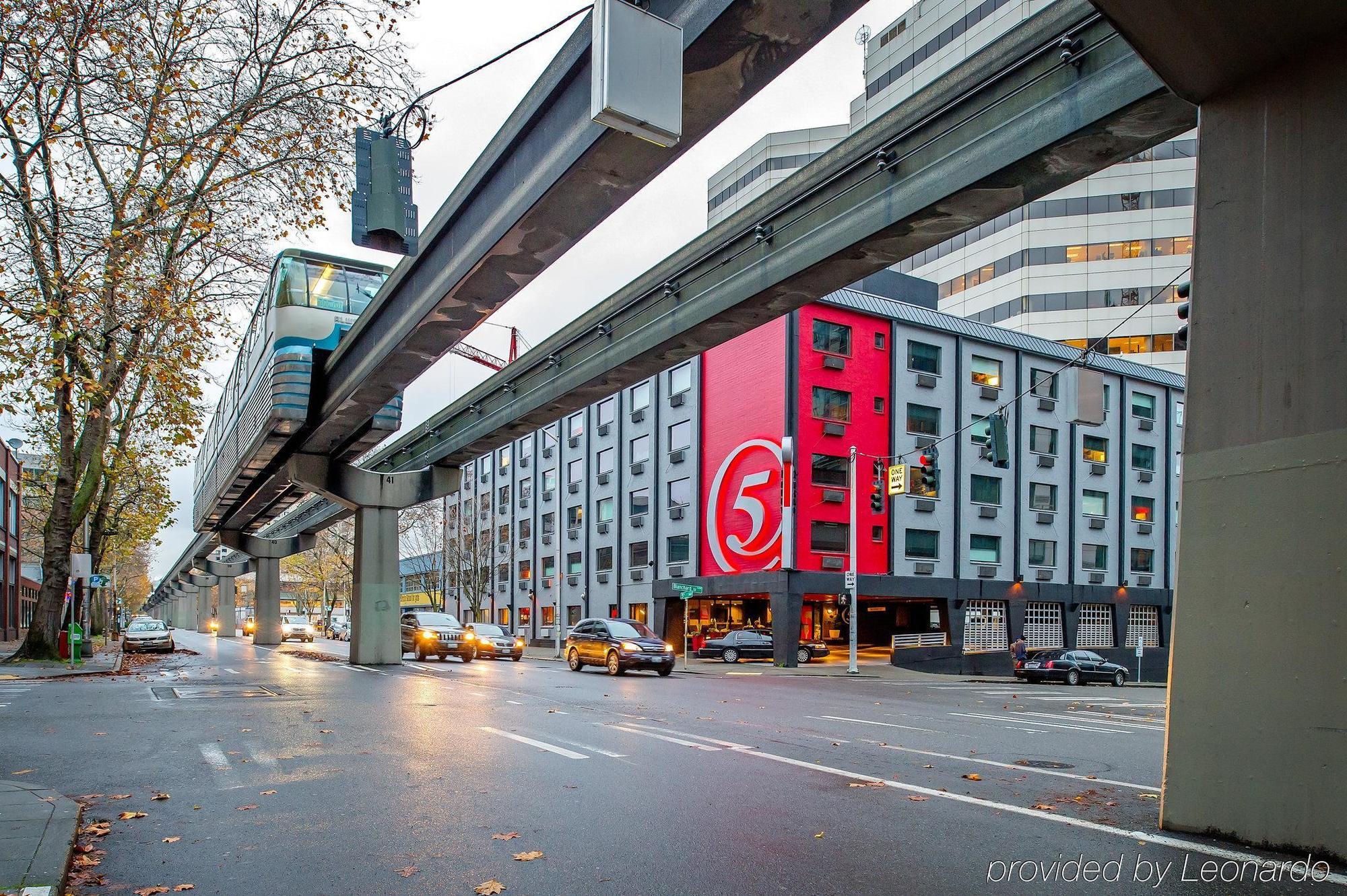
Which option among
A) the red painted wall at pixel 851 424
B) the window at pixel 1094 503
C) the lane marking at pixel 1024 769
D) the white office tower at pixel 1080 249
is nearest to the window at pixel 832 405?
the red painted wall at pixel 851 424

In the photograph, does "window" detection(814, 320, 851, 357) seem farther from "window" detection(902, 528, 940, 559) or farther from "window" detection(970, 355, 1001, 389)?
"window" detection(902, 528, 940, 559)

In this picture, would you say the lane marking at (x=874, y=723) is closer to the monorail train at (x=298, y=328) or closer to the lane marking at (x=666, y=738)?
the lane marking at (x=666, y=738)

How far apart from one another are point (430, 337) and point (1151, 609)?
51002 mm

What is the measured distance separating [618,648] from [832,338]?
21.3 metres

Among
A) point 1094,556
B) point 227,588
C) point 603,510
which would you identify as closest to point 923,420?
point 1094,556

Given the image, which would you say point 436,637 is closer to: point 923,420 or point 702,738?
point 702,738

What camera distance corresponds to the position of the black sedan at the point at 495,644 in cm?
3897

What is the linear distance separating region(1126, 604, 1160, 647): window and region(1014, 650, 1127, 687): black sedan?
22.2 m

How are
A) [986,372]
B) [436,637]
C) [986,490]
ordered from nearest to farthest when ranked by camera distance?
[436,637]
[986,490]
[986,372]

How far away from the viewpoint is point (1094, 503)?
54.1 meters

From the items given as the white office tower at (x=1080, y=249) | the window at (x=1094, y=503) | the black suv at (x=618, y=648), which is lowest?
the black suv at (x=618, y=648)

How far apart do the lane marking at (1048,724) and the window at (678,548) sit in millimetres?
31608

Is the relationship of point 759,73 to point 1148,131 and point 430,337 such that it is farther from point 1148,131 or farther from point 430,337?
point 430,337

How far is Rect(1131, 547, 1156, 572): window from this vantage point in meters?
55.9
